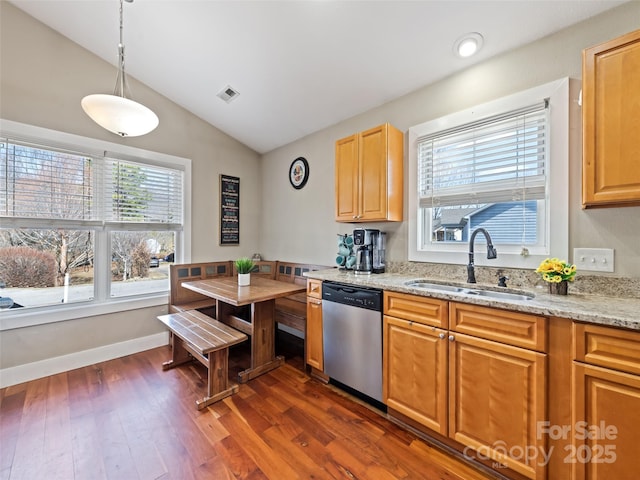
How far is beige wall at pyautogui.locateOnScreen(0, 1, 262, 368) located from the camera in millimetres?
2227

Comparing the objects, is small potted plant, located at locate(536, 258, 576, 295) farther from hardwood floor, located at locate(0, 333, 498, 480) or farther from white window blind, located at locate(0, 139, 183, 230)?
white window blind, located at locate(0, 139, 183, 230)

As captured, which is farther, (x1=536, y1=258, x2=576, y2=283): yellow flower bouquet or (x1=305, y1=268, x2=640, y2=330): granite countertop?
(x1=536, y1=258, x2=576, y2=283): yellow flower bouquet

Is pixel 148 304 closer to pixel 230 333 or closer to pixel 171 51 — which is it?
pixel 230 333

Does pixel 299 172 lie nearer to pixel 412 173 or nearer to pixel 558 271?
pixel 412 173

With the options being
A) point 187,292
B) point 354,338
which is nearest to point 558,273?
point 354,338

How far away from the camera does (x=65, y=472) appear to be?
4.54 feet

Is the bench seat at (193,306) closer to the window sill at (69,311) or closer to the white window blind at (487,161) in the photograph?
the window sill at (69,311)

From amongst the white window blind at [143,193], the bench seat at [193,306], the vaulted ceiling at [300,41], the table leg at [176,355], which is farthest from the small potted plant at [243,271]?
the vaulted ceiling at [300,41]

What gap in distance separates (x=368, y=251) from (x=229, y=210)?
88.6 inches

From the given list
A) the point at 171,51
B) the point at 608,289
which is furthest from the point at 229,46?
the point at 608,289

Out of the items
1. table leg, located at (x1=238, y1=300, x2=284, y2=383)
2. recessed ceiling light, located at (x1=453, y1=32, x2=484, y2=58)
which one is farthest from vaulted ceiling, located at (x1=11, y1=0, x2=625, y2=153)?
table leg, located at (x1=238, y1=300, x2=284, y2=383)

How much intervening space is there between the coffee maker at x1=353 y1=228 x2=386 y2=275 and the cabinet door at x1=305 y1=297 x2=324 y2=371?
1.61ft

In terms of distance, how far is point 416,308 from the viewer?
1633mm

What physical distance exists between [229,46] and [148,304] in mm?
2803
